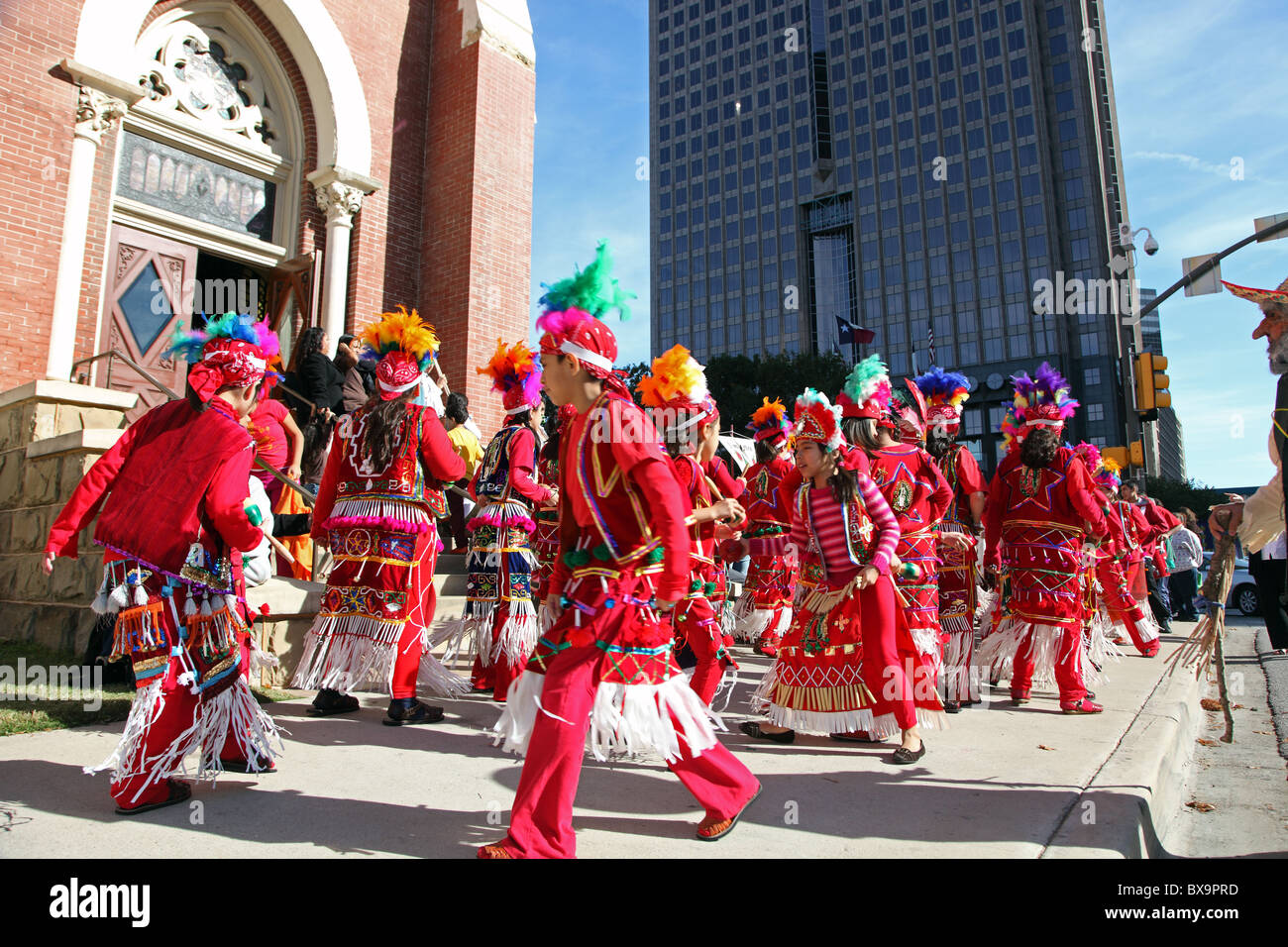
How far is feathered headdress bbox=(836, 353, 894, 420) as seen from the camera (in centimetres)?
511

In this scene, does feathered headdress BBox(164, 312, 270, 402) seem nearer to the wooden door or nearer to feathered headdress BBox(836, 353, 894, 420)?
feathered headdress BBox(836, 353, 894, 420)

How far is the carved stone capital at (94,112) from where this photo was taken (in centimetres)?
852

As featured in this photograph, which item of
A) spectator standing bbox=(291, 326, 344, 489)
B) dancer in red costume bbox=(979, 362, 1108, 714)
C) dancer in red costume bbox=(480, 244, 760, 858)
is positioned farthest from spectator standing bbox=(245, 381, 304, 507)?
dancer in red costume bbox=(979, 362, 1108, 714)

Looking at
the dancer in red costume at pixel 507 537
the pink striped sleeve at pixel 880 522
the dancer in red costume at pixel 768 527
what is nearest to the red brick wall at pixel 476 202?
the dancer in red costume at pixel 768 527

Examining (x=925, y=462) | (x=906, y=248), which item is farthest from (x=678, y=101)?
(x=925, y=462)

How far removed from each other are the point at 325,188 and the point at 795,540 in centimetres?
908

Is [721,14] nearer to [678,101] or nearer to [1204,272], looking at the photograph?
[678,101]

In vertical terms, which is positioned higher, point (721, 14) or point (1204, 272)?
point (721, 14)

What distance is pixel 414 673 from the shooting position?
4781mm

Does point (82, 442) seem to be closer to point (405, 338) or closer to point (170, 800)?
point (405, 338)

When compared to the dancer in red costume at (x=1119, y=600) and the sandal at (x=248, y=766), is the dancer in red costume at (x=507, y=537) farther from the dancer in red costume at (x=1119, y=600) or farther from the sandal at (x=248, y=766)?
the dancer in red costume at (x=1119, y=600)

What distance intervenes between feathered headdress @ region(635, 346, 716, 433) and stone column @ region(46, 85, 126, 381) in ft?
22.5

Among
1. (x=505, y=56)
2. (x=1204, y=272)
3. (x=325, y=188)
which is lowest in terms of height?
(x=1204, y=272)

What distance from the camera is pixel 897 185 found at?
71.4 meters
